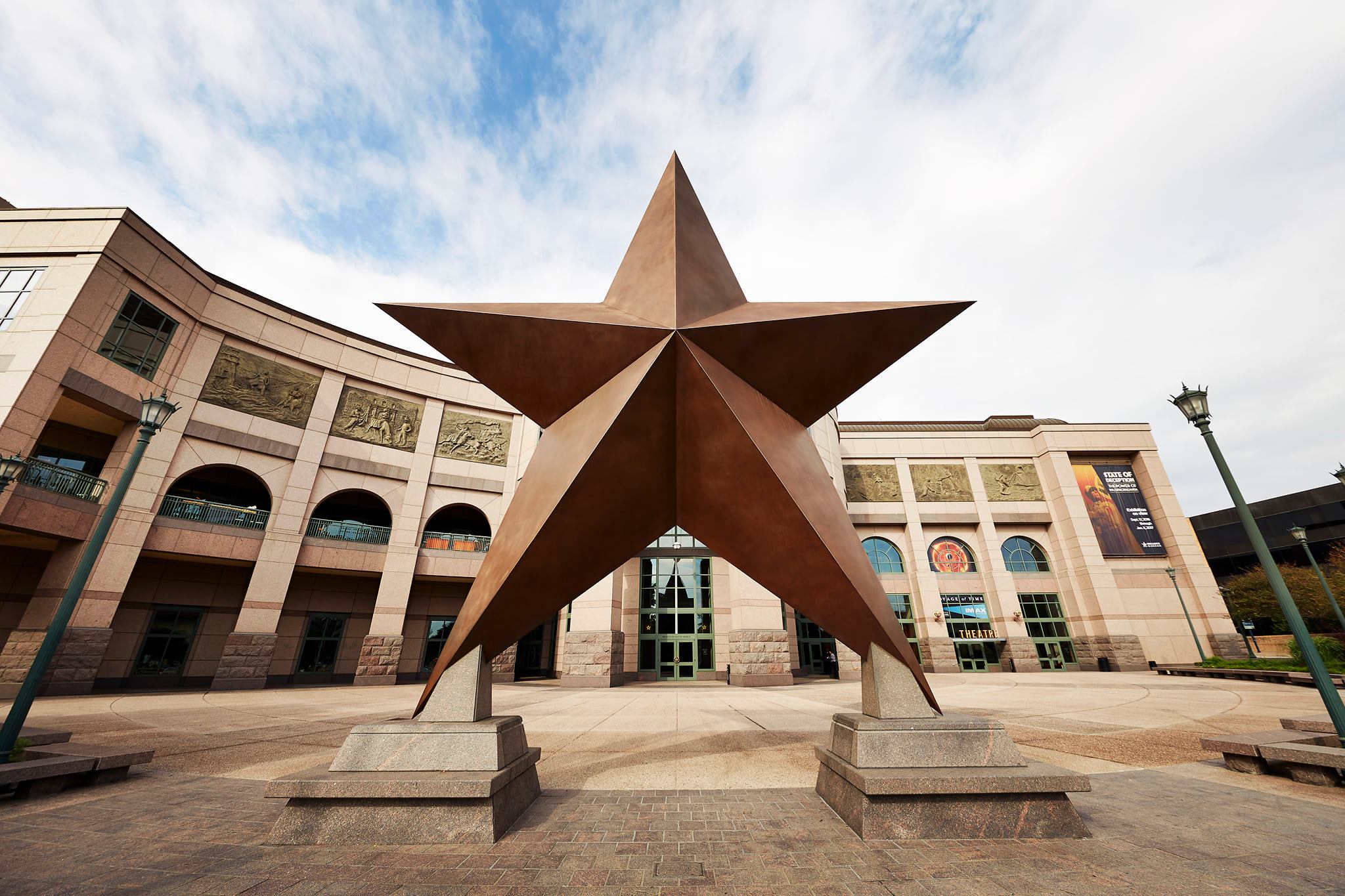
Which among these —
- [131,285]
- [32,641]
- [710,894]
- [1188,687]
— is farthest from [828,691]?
[131,285]

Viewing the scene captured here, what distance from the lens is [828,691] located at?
54.1ft

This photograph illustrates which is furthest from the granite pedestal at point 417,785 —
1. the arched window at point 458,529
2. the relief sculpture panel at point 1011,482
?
the relief sculpture panel at point 1011,482

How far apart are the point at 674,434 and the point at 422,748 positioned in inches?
150

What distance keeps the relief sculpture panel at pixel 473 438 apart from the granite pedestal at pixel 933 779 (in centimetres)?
2250

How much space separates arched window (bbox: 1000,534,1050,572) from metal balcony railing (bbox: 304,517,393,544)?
3332cm

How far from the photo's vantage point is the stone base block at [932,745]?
430 centimetres

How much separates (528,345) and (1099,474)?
36.2 meters

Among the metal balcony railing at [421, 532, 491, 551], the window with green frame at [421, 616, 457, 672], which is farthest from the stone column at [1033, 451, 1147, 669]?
the window with green frame at [421, 616, 457, 672]

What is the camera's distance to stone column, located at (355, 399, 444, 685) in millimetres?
→ 19969

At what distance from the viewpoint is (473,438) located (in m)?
24.3

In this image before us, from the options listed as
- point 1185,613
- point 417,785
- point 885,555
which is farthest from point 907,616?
point 417,785

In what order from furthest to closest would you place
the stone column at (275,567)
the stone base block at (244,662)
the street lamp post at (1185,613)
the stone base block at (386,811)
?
the street lamp post at (1185,613) → the stone column at (275,567) → the stone base block at (244,662) → the stone base block at (386,811)

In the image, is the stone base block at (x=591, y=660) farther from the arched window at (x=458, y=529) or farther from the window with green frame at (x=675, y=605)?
the arched window at (x=458, y=529)

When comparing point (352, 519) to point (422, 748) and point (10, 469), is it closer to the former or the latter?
point (10, 469)
